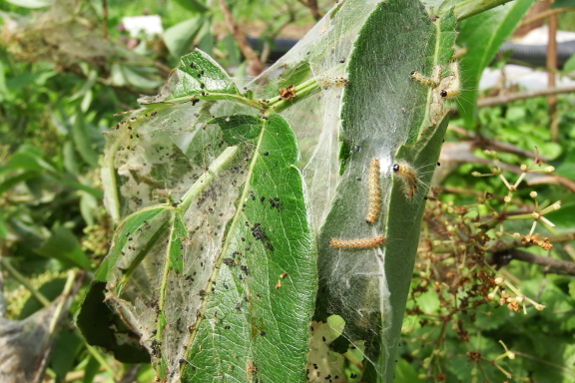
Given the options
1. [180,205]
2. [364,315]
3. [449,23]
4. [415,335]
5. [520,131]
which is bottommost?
[415,335]

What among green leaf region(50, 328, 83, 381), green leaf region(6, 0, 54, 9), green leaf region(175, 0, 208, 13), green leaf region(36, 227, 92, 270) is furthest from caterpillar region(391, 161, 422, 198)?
green leaf region(6, 0, 54, 9)

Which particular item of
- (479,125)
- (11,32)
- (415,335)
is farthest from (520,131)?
(11,32)

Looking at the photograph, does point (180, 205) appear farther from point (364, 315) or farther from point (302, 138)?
point (364, 315)

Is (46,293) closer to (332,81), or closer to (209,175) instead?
(209,175)

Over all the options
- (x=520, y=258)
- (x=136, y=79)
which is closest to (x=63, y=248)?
(x=136, y=79)

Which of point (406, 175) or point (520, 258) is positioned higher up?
point (406, 175)

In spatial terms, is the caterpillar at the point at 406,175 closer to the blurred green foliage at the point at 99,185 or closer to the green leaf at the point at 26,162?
the blurred green foliage at the point at 99,185

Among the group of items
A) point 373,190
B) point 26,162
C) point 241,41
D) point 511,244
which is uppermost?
point 241,41
